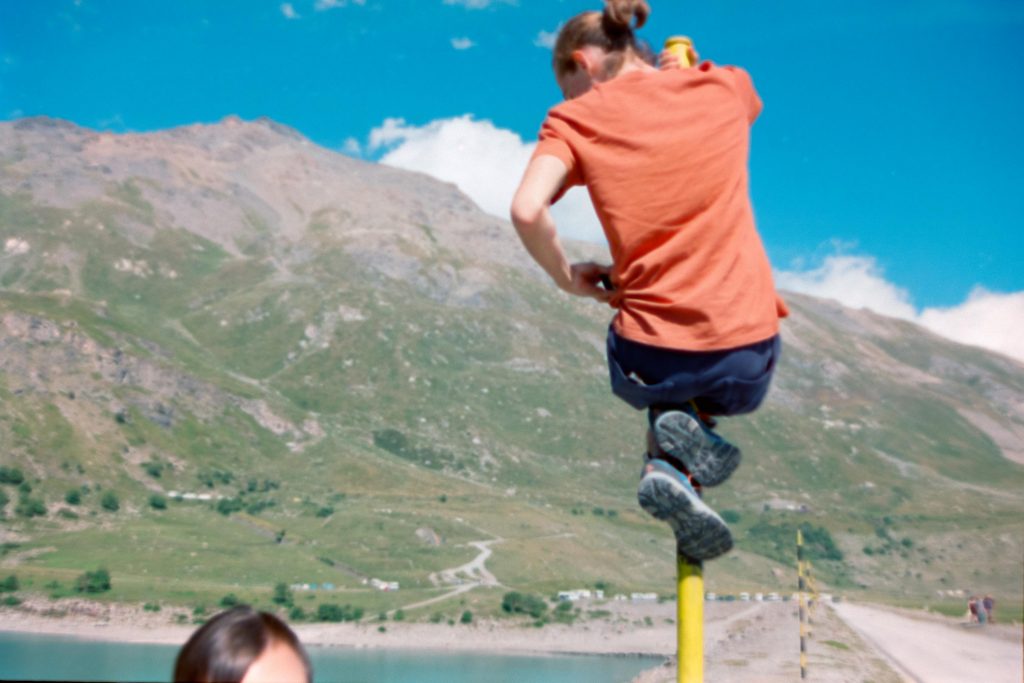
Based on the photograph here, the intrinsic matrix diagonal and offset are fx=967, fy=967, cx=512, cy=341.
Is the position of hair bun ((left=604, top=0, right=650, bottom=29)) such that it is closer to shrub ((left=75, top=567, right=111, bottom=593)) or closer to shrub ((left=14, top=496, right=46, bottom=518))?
shrub ((left=75, top=567, right=111, bottom=593))

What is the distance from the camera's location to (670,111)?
1.99m

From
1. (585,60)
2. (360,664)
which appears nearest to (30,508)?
(360,664)

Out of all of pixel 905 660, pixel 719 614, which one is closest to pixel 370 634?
pixel 719 614

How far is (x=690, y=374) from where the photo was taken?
1.84 meters

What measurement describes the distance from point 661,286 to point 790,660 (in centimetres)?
1358

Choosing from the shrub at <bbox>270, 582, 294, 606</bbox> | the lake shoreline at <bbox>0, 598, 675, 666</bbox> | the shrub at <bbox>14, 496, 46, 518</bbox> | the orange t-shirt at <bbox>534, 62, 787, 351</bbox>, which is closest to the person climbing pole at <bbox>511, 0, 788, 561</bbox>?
the orange t-shirt at <bbox>534, 62, 787, 351</bbox>

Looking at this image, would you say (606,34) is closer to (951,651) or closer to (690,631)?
(690,631)

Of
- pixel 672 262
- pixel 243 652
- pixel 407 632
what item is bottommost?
pixel 407 632

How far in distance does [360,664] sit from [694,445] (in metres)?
43.2

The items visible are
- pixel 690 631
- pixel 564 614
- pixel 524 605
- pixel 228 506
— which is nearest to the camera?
pixel 690 631

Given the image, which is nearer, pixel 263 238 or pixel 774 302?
pixel 774 302

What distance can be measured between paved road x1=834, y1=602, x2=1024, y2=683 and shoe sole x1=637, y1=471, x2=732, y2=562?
348 inches

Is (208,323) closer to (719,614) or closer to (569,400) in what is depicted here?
(569,400)

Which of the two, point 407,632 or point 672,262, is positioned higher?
point 672,262
